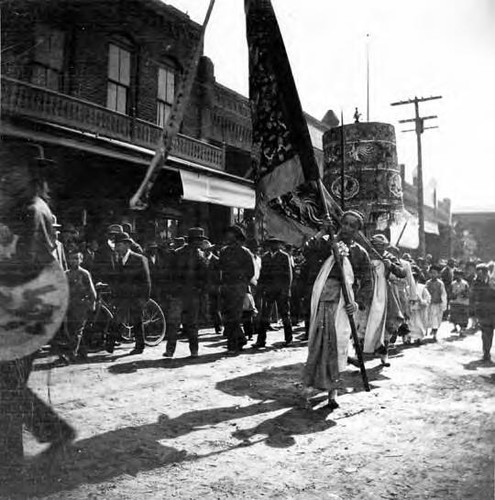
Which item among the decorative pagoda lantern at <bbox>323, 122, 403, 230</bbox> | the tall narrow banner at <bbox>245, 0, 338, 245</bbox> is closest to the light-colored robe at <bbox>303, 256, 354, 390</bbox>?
the tall narrow banner at <bbox>245, 0, 338, 245</bbox>

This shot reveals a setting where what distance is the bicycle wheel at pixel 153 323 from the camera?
739 centimetres

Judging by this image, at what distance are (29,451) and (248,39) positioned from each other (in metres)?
3.68

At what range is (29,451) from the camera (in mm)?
2979

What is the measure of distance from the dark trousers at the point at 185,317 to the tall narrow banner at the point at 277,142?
2565mm

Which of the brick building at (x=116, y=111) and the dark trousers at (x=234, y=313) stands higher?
the brick building at (x=116, y=111)

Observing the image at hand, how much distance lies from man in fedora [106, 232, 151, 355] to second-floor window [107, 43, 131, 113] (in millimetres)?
6551

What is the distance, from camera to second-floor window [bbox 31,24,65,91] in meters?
10.00

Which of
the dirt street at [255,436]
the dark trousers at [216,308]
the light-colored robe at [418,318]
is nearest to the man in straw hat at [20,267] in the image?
the dirt street at [255,436]

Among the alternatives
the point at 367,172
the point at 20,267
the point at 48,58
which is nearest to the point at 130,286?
the point at 20,267

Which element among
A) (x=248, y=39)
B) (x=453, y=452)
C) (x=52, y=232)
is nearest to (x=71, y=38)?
(x=248, y=39)

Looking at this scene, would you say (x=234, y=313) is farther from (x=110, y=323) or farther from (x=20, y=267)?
(x=20, y=267)

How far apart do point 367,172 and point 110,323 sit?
6.06 meters

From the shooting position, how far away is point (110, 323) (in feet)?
21.8

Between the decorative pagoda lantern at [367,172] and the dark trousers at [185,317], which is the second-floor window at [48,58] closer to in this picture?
the dark trousers at [185,317]
